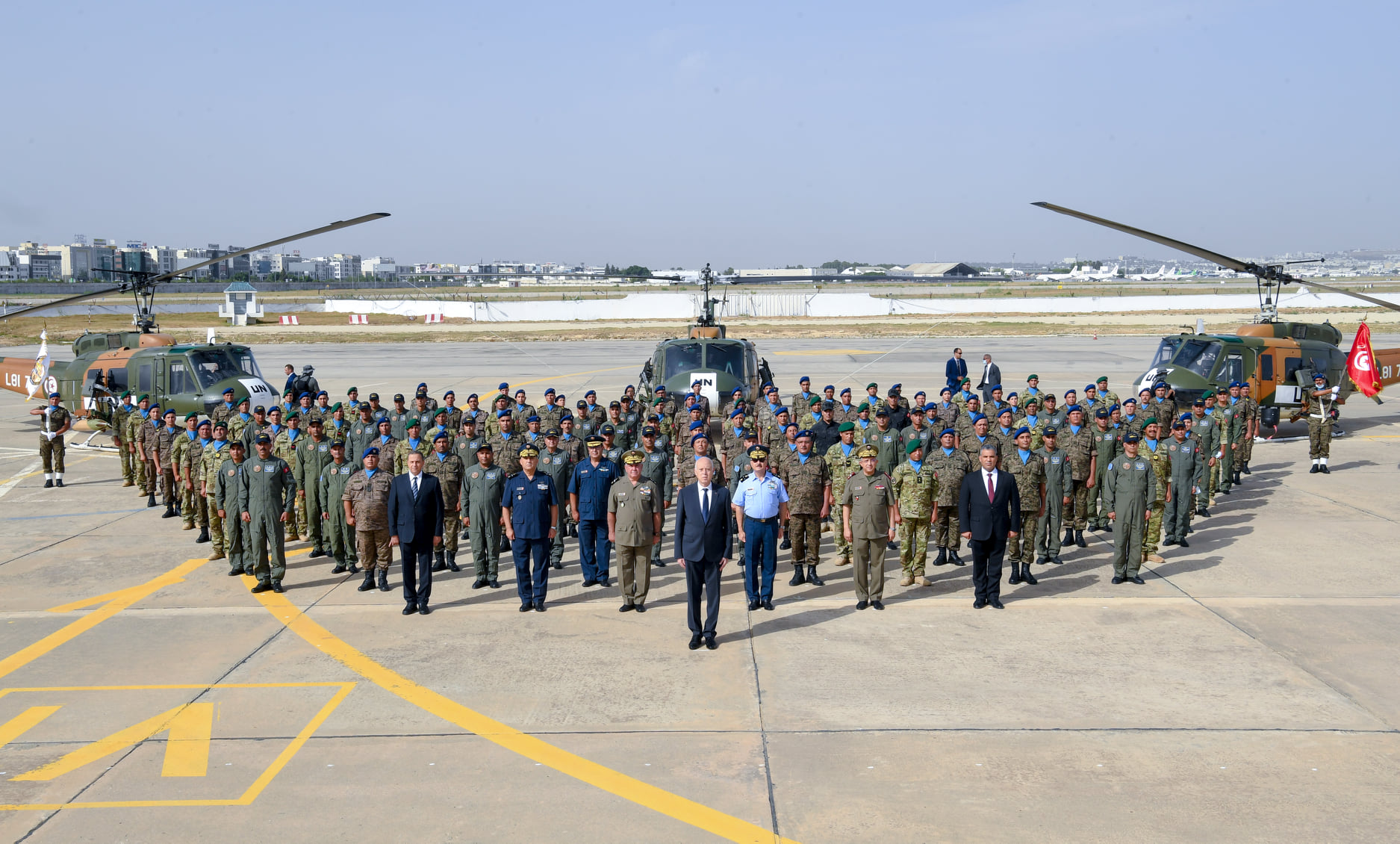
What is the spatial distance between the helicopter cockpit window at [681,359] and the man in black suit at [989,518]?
9221 mm

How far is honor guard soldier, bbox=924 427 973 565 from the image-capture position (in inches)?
377

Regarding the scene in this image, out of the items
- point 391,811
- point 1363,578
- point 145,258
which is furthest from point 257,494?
point 145,258

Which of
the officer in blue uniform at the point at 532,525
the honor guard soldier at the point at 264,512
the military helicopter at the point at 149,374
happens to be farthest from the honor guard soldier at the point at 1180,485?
the military helicopter at the point at 149,374

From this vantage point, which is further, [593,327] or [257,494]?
[593,327]

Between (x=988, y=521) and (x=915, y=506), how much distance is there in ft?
2.56

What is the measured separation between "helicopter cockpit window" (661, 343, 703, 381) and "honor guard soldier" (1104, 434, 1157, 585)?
29.8ft

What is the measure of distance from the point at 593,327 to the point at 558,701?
159ft

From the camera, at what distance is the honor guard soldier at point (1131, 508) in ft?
29.9

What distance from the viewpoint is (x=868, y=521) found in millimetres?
8352

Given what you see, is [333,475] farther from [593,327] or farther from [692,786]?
[593,327]

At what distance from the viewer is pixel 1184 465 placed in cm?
1057

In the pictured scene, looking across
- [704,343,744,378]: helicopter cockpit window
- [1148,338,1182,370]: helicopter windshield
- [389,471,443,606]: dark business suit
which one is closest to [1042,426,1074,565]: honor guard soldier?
[389,471,443,606]: dark business suit

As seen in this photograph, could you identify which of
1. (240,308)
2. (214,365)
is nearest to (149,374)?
(214,365)

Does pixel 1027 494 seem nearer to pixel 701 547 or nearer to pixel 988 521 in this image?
pixel 988 521
